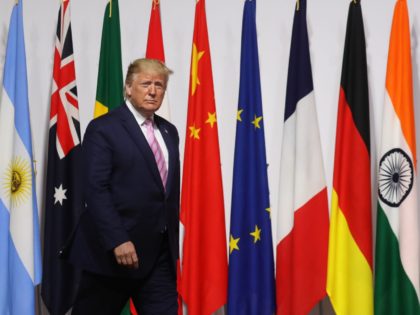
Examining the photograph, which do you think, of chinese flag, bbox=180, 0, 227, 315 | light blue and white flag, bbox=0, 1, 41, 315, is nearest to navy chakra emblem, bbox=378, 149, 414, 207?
chinese flag, bbox=180, 0, 227, 315

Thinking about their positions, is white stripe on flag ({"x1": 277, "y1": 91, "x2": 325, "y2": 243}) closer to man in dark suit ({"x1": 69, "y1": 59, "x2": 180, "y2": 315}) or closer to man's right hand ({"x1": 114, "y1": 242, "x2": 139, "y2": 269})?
man in dark suit ({"x1": 69, "y1": 59, "x2": 180, "y2": 315})

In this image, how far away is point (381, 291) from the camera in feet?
9.16

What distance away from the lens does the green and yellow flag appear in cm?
309

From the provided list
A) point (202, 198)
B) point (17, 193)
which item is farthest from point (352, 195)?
point (17, 193)

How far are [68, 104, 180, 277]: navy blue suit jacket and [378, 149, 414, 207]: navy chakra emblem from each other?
3.63 feet

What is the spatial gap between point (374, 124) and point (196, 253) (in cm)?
110

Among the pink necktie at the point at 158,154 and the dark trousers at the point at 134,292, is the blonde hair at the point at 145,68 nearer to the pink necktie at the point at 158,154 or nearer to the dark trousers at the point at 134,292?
the pink necktie at the point at 158,154

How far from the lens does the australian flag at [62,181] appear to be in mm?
3029

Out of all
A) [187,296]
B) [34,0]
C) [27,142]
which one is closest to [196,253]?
[187,296]

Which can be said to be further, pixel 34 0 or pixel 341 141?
pixel 34 0

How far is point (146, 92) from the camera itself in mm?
2236

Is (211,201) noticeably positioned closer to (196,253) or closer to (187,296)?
(196,253)

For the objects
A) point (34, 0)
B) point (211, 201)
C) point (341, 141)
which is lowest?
point (211, 201)

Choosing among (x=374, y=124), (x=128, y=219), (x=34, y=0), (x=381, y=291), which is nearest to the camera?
(x=128, y=219)
